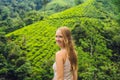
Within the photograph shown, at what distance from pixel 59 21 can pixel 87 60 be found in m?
9.86

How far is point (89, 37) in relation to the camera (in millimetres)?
26641

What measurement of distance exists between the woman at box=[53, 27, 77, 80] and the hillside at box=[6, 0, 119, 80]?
56.7 ft

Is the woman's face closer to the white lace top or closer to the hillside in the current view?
the white lace top

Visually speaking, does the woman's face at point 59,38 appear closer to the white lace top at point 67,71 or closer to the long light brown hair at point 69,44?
the long light brown hair at point 69,44

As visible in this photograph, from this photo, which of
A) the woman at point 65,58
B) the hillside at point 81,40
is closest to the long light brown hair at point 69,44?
the woman at point 65,58

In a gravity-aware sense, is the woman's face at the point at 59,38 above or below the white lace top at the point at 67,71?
above

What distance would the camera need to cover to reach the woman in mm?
2531

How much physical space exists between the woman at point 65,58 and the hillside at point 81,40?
1729 centimetres

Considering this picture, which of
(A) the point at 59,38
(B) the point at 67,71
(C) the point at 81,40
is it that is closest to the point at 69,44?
(A) the point at 59,38

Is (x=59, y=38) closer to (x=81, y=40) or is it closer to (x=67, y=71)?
(x=67, y=71)

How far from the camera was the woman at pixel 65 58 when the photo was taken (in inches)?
99.7

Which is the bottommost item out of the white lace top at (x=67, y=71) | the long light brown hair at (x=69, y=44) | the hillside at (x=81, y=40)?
the hillside at (x=81, y=40)

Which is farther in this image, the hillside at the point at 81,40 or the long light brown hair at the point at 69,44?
the hillside at the point at 81,40

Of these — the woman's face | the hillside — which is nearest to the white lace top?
the woman's face
